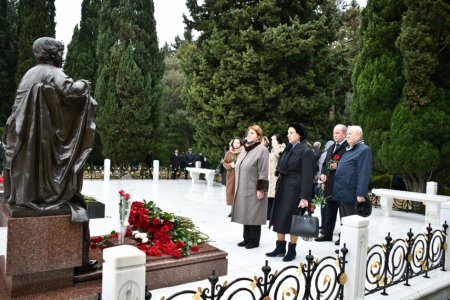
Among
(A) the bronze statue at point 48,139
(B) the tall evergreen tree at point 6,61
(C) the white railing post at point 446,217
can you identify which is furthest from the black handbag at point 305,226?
(B) the tall evergreen tree at point 6,61

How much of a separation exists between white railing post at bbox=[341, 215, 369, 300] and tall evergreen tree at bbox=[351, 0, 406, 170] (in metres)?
8.29

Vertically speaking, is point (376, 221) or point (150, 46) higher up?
point (150, 46)

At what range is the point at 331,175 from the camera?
23.2 feet

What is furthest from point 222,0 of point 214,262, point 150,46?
point 214,262

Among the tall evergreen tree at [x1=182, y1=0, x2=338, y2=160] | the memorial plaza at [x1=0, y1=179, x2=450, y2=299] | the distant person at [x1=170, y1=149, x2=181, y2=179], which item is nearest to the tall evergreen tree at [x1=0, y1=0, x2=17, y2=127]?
the distant person at [x1=170, y1=149, x2=181, y2=179]

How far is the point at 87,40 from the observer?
2566 centimetres

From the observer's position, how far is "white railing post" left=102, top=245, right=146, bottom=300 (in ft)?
8.48

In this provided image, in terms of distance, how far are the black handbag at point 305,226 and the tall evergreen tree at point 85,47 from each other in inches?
908

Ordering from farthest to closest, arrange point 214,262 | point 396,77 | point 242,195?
1. point 396,77
2. point 242,195
3. point 214,262

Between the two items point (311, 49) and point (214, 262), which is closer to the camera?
point (214, 262)

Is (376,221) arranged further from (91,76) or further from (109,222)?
(91,76)

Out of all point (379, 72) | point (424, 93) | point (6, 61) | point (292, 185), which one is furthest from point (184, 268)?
point (6, 61)

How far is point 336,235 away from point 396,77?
651 centimetres

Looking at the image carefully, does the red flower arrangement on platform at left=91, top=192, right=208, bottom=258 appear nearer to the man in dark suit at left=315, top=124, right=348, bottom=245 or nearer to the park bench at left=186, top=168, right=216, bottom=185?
the man in dark suit at left=315, top=124, right=348, bottom=245
